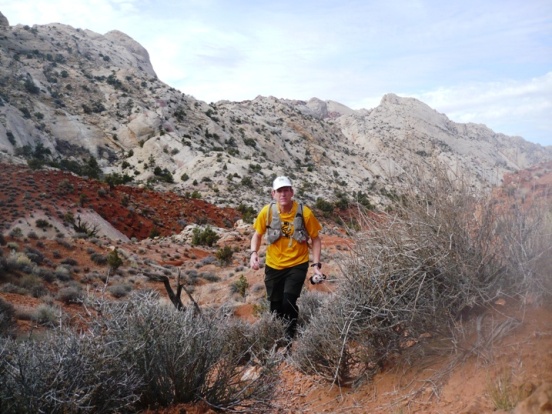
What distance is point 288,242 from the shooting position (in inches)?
194

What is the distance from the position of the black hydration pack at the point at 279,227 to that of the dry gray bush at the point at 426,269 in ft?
3.74

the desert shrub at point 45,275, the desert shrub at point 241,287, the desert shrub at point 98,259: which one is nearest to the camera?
→ the desert shrub at point 241,287

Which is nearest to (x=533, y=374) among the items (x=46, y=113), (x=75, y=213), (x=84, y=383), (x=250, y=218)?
(x=84, y=383)

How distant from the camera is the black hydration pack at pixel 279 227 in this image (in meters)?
4.85

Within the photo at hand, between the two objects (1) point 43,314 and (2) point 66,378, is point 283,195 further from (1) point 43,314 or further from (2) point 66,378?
(1) point 43,314

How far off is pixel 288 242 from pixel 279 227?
20 cm


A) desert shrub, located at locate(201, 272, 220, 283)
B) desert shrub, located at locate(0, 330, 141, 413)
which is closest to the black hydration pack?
desert shrub, located at locate(0, 330, 141, 413)

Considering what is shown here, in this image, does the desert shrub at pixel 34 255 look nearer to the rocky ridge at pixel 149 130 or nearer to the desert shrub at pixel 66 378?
the desert shrub at pixel 66 378

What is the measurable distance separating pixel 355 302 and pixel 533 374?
1.28 m

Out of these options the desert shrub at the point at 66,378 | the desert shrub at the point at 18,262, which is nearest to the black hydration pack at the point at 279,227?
the desert shrub at the point at 66,378

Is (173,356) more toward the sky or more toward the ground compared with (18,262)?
more toward the sky

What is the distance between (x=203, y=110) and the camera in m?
49.3

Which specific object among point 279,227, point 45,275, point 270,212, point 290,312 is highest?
point 270,212

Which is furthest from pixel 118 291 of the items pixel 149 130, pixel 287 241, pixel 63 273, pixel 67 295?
pixel 149 130
